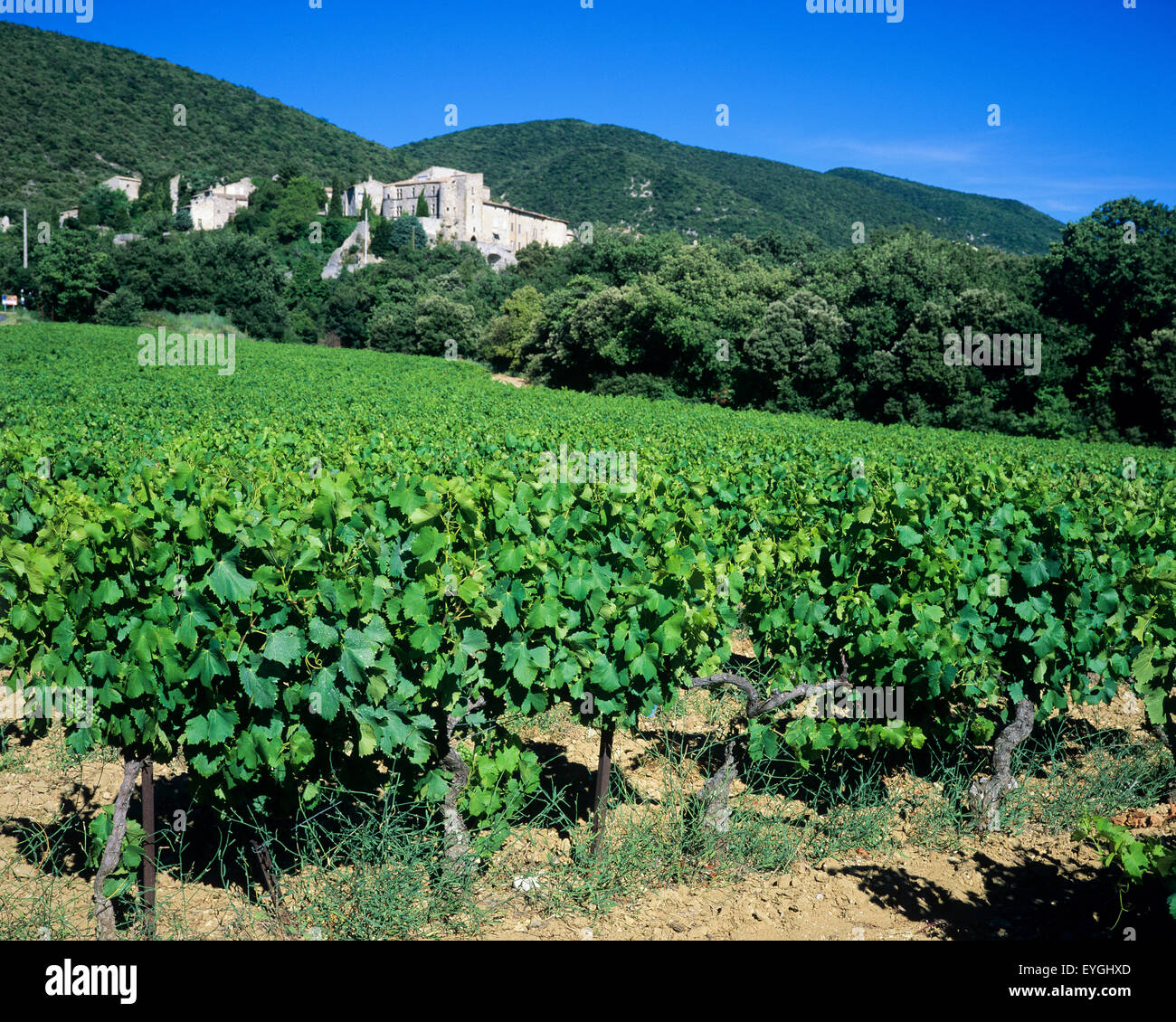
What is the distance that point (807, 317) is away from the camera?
38750 mm

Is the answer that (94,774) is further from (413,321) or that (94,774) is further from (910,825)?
(413,321)

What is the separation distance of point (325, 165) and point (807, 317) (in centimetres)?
11820

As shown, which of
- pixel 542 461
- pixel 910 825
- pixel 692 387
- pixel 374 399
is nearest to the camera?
pixel 910 825

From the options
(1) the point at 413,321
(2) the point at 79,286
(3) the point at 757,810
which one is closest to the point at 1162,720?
(3) the point at 757,810

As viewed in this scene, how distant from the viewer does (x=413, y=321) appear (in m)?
63.2

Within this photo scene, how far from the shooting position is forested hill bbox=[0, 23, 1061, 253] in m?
111

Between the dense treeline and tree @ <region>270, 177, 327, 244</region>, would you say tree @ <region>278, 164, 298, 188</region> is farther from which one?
the dense treeline

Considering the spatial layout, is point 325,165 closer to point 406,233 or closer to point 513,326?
point 406,233

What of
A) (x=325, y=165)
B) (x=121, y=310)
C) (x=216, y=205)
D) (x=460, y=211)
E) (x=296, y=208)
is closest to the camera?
(x=121, y=310)

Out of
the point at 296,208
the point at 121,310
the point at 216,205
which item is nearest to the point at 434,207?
the point at 296,208

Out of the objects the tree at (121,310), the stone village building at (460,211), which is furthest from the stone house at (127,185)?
the tree at (121,310)

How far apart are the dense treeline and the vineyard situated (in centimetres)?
3058

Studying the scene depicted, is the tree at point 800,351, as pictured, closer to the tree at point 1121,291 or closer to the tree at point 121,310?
the tree at point 1121,291

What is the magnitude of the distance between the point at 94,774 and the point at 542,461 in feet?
14.7
